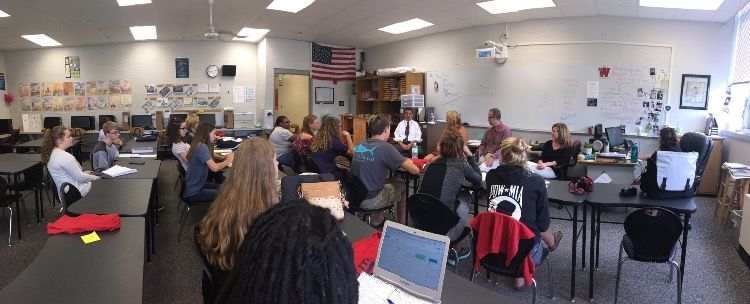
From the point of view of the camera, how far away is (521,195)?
3.01m

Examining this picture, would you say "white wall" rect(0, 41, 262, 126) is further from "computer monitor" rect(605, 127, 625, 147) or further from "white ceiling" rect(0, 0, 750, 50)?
"computer monitor" rect(605, 127, 625, 147)

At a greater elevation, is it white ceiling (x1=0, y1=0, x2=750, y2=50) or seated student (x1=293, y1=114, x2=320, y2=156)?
white ceiling (x1=0, y1=0, x2=750, y2=50)

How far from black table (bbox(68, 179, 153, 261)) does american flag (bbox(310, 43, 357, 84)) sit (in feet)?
22.8

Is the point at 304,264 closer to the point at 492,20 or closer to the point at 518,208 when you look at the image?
the point at 518,208

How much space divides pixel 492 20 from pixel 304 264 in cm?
729

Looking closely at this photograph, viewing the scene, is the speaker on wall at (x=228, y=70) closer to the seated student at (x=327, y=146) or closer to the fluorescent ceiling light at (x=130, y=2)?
the fluorescent ceiling light at (x=130, y=2)

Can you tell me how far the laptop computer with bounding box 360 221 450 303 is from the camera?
1.61 m

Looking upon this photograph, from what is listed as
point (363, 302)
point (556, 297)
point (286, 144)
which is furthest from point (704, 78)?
point (363, 302)

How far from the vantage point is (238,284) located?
3.05ft

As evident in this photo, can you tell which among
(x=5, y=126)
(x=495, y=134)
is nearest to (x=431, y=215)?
(x=495, y=134)

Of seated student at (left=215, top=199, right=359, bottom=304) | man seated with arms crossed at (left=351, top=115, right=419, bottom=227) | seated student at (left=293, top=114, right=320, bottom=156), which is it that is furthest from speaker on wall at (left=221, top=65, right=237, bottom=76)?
seated student at (left=215, top=199, right=359, bottom=304)

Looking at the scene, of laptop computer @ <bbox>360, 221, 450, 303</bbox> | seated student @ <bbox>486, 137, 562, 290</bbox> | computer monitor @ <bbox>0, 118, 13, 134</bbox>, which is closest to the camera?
laptop computer @ <bbox>360, 221, 450, 303</bbox>

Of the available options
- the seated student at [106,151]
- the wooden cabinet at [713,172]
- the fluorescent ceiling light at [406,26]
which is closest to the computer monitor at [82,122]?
the seated student at [106,151]

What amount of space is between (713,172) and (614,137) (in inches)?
59.9
